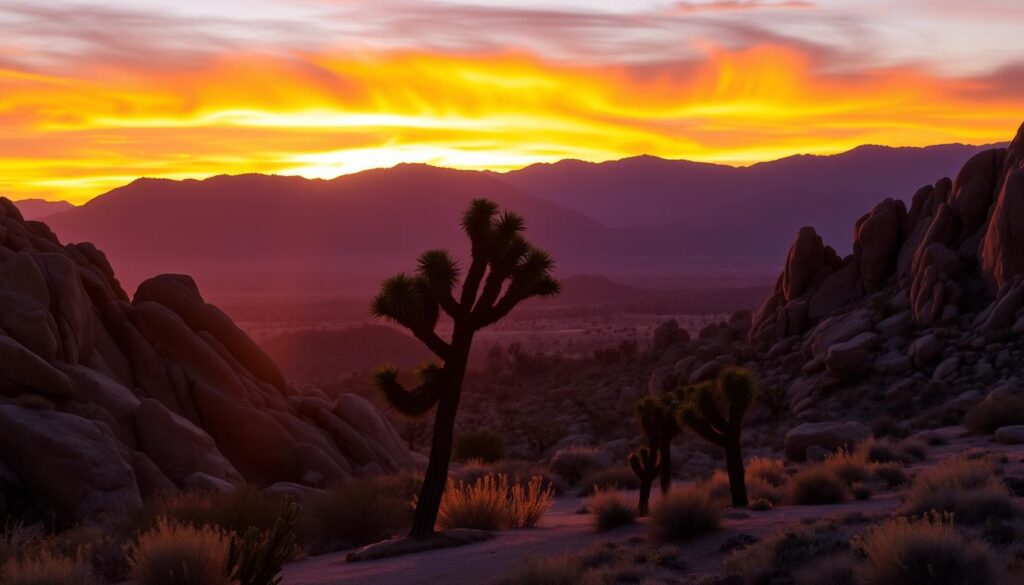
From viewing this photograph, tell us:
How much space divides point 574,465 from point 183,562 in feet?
67.0

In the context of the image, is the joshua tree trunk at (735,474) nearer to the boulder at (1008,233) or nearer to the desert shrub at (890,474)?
the desert shrub at (890,474)

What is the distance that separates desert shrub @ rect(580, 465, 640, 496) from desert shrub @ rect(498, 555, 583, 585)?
14.7 m

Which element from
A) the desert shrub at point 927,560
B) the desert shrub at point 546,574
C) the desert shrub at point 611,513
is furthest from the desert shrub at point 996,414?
the desert shrub at point 546,574

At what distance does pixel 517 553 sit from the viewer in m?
16.7

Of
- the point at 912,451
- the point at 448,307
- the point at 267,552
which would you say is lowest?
the point at 912,451

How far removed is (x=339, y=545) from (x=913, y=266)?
88.5ft

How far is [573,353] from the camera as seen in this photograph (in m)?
81.0

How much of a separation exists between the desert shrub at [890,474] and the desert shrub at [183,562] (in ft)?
45.5

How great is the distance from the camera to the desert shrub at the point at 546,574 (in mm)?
12898

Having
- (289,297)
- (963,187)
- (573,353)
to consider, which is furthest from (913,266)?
(289,297)

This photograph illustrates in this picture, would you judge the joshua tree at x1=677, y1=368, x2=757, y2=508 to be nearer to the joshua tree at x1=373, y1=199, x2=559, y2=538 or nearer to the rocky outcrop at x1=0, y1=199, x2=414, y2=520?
the joshua tree at x1=373, y1=199, x2=559, y2=538

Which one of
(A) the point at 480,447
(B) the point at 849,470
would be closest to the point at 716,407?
(B) the point at 849,470

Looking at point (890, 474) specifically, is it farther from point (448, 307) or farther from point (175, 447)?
point (175, 447)

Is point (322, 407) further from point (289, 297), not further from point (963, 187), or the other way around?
point (289, 297)
